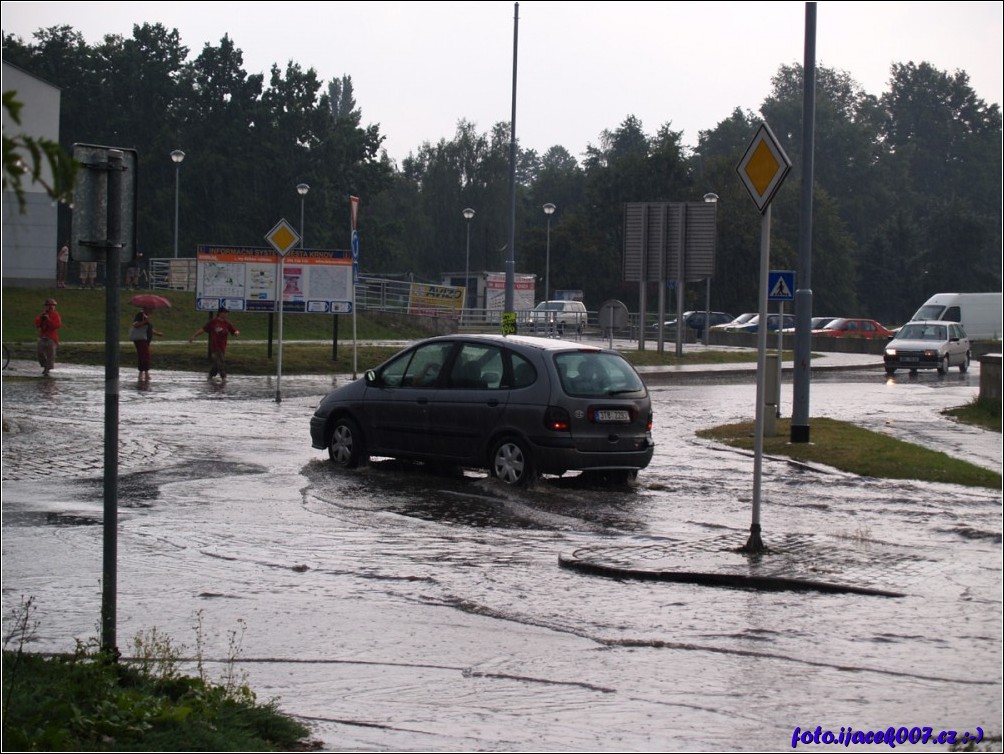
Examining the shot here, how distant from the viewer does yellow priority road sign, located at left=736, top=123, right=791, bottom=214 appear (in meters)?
11.7

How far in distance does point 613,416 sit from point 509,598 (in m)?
5.95

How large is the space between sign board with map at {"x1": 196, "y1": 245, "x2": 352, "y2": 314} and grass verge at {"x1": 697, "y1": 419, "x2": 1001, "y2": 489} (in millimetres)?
15269

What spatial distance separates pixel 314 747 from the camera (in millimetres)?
Answer: 5723

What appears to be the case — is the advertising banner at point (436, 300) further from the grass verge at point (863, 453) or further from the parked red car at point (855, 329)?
the grass verge at point (863, 453)

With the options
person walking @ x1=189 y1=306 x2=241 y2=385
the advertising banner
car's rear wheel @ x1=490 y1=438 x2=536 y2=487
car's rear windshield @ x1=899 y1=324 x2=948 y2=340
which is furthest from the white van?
car's rear wheel @ x1=490 y1=438 x2=536 y2=487

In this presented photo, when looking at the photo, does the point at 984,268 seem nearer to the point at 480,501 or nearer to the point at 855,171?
the point at 855,171

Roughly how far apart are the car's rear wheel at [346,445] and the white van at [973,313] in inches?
1975

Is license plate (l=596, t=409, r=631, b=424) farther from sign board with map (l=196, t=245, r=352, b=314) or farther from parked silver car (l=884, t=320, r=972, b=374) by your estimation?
parked silver car (l=884, t=320, r=972, b=374)

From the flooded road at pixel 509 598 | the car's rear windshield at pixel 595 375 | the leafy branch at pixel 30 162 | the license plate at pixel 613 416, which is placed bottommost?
the flooded road at pixel 509 598

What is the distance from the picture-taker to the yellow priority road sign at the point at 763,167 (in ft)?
38.4

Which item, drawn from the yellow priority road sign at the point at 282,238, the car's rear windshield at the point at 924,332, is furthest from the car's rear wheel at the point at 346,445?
the car's rear windshield at the point at 924,332

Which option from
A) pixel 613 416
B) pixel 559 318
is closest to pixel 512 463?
pixel 613 416

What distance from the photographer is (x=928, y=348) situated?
43875 mm

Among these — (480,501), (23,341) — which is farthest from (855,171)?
(480,501)
